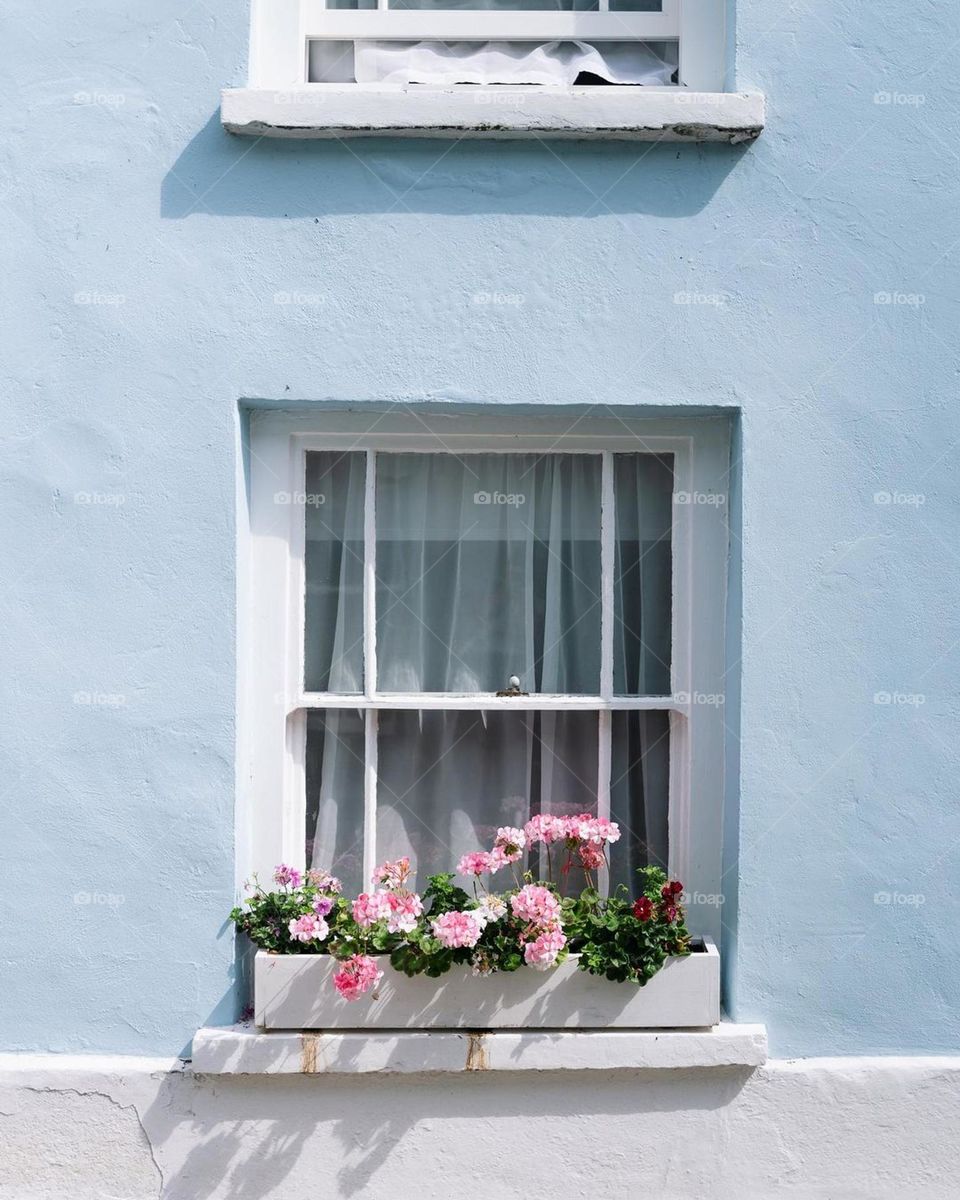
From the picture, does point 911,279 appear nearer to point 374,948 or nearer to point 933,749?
point 933,749

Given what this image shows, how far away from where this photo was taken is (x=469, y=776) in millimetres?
3654

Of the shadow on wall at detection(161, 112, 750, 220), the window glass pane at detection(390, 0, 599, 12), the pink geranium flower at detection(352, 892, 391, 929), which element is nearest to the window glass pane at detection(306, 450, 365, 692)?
the pink geranium flower at detection(352, 892, 391, 929)

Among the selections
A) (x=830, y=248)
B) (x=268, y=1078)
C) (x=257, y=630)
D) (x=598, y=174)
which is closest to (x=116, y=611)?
(x=257, y=630)

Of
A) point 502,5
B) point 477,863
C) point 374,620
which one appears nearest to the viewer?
point 477,863

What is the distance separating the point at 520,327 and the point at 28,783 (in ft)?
6.99

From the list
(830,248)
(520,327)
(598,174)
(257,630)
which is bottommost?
(257,630)

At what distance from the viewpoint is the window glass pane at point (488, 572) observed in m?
3.65

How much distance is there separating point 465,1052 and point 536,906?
53 cm

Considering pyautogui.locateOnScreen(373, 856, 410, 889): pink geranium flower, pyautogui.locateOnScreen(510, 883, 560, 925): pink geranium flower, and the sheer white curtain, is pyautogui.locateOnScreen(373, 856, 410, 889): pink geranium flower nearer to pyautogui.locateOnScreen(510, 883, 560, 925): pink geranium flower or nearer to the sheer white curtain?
the sheer white curtain

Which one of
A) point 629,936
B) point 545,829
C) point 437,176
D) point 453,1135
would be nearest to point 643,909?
point 629,936

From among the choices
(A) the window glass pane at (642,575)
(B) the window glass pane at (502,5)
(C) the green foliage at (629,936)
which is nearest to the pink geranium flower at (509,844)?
(C) the green foliage at (629,936)

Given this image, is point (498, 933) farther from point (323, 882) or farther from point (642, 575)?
point (642, 575)

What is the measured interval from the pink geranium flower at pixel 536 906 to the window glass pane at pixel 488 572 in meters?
0.71

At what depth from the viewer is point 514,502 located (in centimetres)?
366
